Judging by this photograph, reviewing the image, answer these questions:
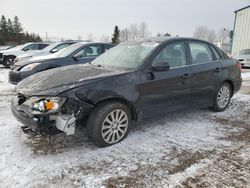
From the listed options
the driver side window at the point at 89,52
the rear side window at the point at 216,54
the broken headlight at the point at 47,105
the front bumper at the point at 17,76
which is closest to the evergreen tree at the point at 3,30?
the driver side window at the point at 89,52

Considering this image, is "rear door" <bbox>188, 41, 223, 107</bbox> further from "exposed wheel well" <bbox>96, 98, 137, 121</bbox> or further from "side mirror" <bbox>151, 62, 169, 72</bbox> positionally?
"exposed wheel well" <bbox>96, 98, 137, 121</bbox>

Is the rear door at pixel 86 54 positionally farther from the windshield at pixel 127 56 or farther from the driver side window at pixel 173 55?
the driver side window at pixel 173 55

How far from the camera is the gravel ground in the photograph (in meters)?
2.74

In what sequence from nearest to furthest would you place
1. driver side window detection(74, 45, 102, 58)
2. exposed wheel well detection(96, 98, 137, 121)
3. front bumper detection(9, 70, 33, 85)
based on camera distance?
exposed wheel well detection(96, 98, 137, 121) < front bumper detection(9, 70, 33, 85) < driver side window detection(74, 45, 102, 58)

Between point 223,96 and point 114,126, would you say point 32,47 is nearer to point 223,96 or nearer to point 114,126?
point 223,96

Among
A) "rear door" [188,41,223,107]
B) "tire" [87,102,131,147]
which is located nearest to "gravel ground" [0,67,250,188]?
"tire" [87,102,131,147]

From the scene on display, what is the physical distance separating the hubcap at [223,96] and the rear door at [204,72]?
26 centimetres

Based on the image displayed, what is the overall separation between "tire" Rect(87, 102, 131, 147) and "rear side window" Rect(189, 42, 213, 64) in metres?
1.78

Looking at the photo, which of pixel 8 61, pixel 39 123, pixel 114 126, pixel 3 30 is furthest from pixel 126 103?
pixel 3 30

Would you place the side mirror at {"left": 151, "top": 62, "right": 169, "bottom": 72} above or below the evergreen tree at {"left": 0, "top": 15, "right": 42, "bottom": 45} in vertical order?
below

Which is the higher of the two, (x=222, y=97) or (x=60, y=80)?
(x=60, y=80)

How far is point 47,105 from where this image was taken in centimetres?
302

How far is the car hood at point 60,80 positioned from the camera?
317cm

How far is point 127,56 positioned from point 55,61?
3.13 metres
